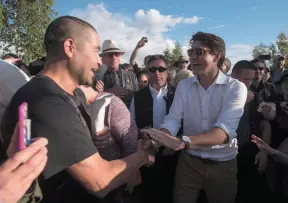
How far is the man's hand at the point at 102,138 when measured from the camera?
221 centimetres

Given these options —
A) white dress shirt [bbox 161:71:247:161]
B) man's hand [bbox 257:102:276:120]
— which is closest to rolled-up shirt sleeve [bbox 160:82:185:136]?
white dress shirt [bbox 161:71:247:161]

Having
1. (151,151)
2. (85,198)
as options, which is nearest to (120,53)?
(151,151)

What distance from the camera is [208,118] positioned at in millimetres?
2865

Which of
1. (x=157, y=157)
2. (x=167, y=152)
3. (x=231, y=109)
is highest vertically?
(x=231, y=109)

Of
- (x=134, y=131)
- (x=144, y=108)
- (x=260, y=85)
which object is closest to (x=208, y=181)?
(x=134, y=131)

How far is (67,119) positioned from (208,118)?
66.4 inches

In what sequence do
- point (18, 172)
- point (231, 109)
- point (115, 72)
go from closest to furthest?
1. point (18, 172)
2. point (231, 109)
3. point (115, 72)

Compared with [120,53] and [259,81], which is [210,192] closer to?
[259,81]

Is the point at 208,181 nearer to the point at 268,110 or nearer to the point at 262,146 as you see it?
the point at 262,146

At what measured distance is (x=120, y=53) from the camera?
5.17m

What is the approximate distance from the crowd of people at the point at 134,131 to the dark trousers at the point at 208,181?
1 cm

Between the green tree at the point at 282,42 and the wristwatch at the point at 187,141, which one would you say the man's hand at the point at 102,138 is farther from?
the green tree at the point at 282,42

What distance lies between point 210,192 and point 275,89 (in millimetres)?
2504

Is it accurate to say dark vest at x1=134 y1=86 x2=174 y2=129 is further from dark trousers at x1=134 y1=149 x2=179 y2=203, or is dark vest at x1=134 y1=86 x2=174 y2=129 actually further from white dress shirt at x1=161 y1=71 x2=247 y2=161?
white dress shirt at x1=161 y1=71 x2=247 y2=161
